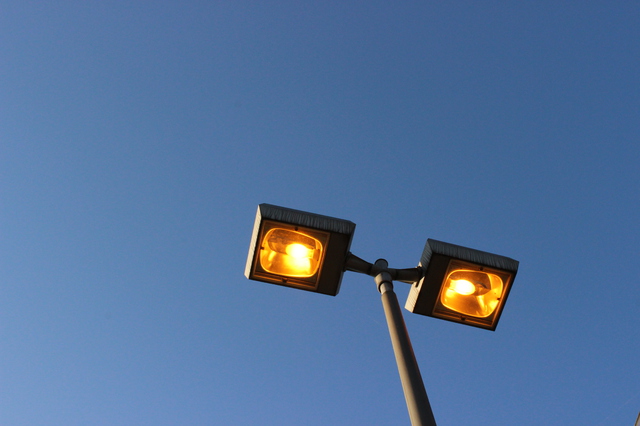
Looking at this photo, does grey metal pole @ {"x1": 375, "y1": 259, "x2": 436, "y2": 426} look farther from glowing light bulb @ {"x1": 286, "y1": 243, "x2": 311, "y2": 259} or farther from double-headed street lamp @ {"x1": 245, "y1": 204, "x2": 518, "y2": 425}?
glowing light bulb @ {"x1": 286, "y1": 243, "x2": 311, "y2": 259}

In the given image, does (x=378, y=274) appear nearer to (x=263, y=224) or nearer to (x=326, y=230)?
(x=326, y=230)

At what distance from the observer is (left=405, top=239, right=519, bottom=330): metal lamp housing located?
12.1 ft

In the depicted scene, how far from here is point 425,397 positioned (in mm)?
2791

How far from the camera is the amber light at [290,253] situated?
3.71m

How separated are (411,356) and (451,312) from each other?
3.37 ft

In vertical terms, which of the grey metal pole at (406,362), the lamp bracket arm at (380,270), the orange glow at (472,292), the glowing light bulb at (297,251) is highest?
the glowing light bulb at (297,251)

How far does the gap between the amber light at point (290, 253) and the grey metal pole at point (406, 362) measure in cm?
48

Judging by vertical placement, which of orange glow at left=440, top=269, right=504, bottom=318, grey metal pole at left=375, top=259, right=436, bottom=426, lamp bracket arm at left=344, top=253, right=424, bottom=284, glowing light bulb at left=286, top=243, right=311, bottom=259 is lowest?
grey metal pole at left=375, top=259, right=436, bottom=426

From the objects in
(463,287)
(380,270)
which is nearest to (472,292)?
(463,287)

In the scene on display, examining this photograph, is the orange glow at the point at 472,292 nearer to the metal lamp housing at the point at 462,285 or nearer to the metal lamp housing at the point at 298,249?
the metal lamp housing at the point at 462,285

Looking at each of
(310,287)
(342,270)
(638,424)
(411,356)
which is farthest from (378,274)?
(638,424)

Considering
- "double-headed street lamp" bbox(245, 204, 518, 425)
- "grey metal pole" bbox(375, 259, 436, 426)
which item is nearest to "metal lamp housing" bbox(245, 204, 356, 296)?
"double-headed street lamp" bbox(245, 204, 518, 425)

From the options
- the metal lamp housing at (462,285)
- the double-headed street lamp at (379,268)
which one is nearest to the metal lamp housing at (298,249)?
the double-headed street lamp at (379,268)

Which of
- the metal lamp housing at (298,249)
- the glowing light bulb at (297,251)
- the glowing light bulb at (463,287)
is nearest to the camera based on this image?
the metal lamp housing at (298,249)
